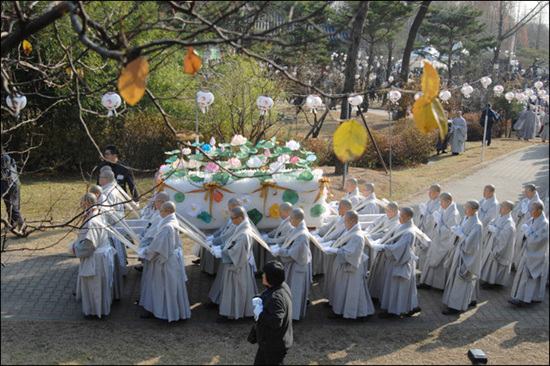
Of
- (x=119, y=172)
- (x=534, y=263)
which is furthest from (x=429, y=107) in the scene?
(x=119, y=172)

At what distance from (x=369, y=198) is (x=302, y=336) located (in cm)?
325

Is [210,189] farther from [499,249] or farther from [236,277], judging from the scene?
[499,249]

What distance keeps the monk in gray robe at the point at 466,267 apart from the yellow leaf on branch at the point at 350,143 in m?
5.85

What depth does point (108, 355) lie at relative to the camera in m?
6.43

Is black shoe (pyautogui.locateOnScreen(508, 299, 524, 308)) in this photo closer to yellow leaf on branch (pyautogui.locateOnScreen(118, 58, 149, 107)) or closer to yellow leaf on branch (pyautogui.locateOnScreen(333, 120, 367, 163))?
yellow leaf on branch (pyautogui.locateOnScreen(333, 120, 367, 163))

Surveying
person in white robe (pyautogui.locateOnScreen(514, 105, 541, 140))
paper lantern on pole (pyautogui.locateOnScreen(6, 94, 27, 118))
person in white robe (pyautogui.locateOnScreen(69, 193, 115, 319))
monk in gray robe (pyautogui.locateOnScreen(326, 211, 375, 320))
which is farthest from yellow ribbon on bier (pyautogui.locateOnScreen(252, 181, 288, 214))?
person in white robe (pyautogui.locateOnScreen(514, 105, 541, 140))

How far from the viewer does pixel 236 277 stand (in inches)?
296

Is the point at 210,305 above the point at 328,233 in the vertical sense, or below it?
below

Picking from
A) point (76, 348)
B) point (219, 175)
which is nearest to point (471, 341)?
point (219, 175)

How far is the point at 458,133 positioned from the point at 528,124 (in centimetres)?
621

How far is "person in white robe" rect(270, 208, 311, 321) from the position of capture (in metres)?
7.50

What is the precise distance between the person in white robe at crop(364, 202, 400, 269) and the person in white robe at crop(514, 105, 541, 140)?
1993 cm

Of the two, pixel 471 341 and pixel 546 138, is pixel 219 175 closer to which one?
pixel 471 341

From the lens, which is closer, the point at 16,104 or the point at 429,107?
the point at 429,107
